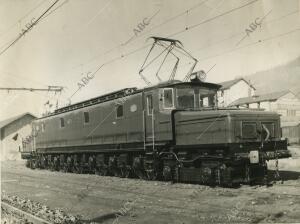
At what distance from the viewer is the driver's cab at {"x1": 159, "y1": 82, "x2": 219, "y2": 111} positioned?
13906 millimetres

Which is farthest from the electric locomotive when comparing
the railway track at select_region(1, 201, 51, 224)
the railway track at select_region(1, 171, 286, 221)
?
the railway track at select_region(1, 201, 51, 224)

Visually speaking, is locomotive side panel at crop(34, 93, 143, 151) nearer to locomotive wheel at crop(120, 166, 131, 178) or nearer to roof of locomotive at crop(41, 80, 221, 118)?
roof of locomotive at crop(41, 80, 221, 118)

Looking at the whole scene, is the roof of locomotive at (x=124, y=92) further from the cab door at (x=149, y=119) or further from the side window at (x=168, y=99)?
the cab door at (x=149, y=119)

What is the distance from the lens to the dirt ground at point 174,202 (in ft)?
26.5

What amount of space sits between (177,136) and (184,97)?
4.67ft

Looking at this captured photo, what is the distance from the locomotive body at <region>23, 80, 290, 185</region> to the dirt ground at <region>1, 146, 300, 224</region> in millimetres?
655

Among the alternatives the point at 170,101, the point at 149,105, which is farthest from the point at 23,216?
the point at 149,105

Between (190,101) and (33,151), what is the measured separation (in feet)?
57.1

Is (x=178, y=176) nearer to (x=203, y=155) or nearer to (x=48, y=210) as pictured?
(x=203, y=155)

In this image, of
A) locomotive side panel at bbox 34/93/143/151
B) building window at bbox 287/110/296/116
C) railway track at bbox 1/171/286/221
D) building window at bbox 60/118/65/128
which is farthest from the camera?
building window at bbox 287/110/296/116

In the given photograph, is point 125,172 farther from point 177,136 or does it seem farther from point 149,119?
point 177,136

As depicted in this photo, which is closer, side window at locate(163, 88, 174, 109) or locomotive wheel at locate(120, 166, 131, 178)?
side window at locate(163, 88, 174, 109)

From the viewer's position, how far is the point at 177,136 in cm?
1345

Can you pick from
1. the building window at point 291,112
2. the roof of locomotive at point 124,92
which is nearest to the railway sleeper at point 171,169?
the roof of locomotive at point 124,92
